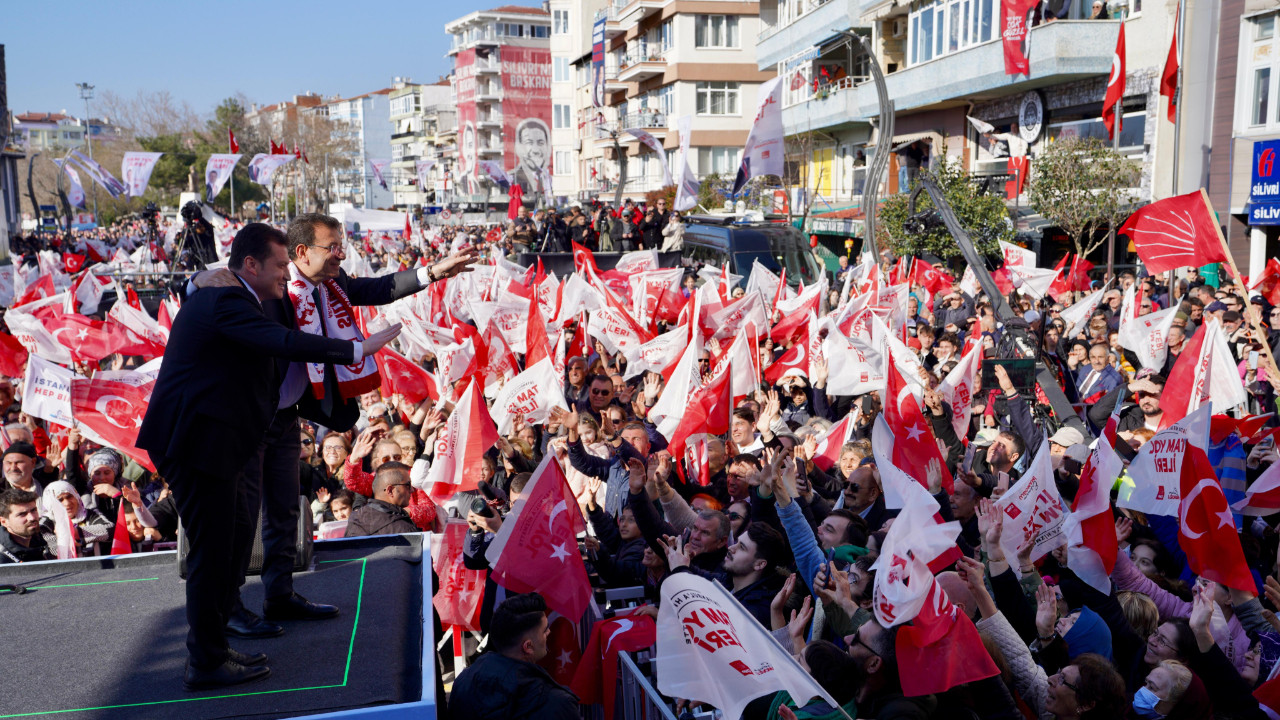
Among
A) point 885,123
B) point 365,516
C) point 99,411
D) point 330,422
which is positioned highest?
point 885,123

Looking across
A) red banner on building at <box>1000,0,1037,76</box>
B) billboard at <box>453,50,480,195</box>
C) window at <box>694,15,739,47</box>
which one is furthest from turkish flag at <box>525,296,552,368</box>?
billboard at <box>453,50,480,195</box>

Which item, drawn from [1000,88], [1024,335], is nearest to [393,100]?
[1000,88]

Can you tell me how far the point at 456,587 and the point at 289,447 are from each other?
2.11 meters

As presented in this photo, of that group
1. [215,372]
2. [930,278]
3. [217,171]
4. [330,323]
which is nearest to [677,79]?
[217,171]

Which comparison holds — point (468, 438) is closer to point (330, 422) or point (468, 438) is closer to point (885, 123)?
point (330, 422)

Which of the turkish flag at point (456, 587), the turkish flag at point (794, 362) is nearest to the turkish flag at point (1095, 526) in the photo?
the turkish flag at point (456, 587)

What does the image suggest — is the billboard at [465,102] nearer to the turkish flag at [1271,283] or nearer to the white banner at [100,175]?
the white banner at [100,175]

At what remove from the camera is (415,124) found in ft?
412

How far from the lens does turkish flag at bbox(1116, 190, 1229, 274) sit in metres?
9.35

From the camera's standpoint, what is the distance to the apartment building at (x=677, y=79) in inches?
2040

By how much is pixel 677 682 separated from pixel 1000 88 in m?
26.3

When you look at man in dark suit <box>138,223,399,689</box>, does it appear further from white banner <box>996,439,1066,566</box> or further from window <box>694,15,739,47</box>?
window <box>694,15,739,47</box>

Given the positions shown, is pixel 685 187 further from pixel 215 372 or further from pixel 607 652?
pixel 215 372

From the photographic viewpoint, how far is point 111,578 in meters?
4.81
